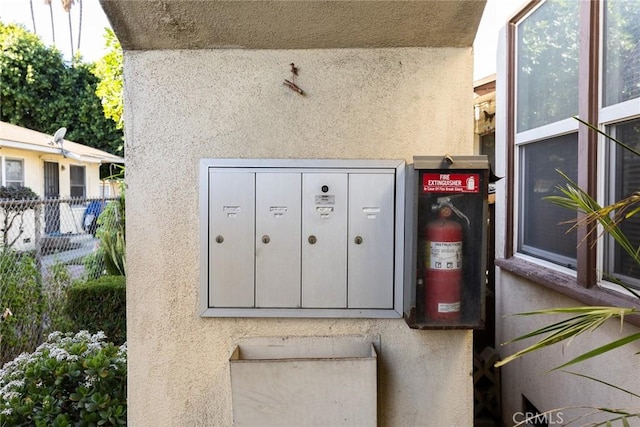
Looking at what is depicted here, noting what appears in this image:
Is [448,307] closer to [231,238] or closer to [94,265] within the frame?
[231,238]

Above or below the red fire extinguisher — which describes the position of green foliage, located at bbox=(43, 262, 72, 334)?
below

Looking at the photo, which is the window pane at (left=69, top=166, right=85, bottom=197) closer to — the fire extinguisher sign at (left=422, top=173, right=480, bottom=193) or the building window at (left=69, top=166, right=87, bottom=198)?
the building window at (left=69, top=166, right=87, bottom=198)

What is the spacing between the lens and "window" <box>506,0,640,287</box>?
232cm

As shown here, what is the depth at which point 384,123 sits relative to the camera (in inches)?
78.9

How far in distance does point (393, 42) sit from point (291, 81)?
518mm

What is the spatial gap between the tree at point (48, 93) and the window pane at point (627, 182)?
21876mm

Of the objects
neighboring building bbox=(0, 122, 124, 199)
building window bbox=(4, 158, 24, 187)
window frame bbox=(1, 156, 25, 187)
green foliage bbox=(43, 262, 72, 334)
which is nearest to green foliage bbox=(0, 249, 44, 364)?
green foliage bbox=(43, 262, 72, 334)

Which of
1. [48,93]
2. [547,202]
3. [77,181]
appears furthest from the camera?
[48,93]

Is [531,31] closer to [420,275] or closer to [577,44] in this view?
[577,44]

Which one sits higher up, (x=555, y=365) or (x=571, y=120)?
(x=571, y=120)

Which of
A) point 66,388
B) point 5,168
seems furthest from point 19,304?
point 5,168

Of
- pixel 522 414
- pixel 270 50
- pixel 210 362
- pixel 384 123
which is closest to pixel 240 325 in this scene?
pixel 210 362

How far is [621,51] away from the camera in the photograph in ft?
7.76

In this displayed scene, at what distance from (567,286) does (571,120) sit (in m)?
1.12
